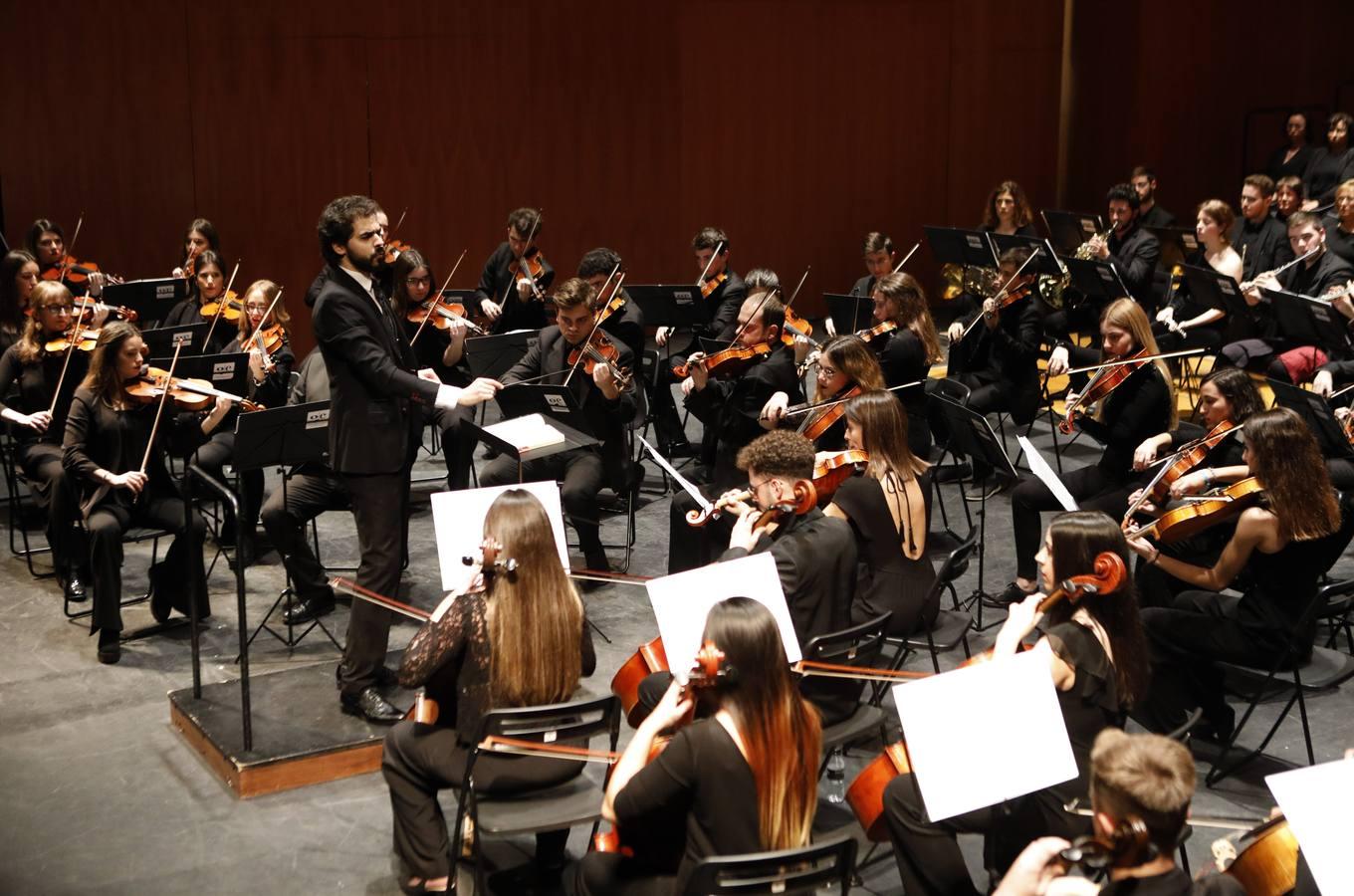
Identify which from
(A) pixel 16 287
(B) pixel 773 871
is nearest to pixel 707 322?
(A) pixel 16 287

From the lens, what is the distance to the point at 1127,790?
2660mm

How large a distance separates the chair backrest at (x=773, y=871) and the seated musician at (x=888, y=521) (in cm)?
183

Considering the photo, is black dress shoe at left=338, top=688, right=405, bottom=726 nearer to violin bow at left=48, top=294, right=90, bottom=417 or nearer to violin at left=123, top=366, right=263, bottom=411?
violin at left=123, top=366, right=263, bottom=411

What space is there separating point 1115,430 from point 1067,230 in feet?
15.1

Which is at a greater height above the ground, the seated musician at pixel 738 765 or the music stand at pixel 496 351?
the music stand at pixel 496 351

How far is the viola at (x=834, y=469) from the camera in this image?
201 inches

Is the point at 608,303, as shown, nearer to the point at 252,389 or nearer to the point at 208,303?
the point at 252,389

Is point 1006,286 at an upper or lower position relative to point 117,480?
upper

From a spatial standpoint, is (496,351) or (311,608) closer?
(311,608)

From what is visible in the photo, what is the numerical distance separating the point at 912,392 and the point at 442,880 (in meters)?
4.13

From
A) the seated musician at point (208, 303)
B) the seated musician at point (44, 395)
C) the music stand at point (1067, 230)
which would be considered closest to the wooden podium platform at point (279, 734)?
the seated musician at point (44, 395)

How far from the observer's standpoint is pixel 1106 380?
244 inches

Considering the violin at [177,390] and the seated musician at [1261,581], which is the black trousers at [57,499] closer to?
the violin at [177,390]

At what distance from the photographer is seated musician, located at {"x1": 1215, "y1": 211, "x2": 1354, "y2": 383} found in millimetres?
7707
